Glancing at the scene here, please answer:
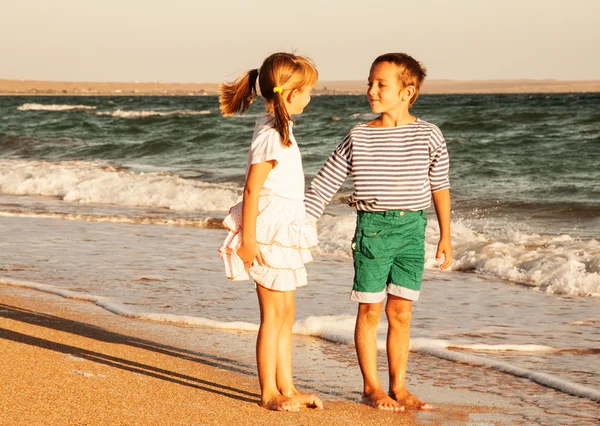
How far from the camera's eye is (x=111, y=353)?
468 cm

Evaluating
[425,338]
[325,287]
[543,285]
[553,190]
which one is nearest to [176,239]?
[325,287]

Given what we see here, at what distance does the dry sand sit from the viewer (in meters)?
3.49

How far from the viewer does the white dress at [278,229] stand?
3.58m

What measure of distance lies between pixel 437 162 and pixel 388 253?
0.44 meters

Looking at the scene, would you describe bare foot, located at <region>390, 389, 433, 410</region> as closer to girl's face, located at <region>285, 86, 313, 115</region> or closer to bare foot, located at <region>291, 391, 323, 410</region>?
bare foot, located at <region>291, 391, 323, 410</region>

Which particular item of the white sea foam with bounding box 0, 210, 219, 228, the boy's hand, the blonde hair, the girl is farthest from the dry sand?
the white sea foam with bounding box 0, 210, 219, 228

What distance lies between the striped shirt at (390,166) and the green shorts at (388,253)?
5 centimetres

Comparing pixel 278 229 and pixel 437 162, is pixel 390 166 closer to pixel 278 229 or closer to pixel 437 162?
pixel 437 162

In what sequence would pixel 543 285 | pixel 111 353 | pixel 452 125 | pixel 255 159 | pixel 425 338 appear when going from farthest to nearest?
pixel 452 125
pixel 543 285
pixel 425 338
pixel 111 353
pixel 255 159

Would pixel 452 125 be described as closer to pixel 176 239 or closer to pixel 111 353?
pixel 176 239

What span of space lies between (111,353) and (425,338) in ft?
6.02

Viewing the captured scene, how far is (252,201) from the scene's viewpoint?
349 centimetres

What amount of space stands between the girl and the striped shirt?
0.21 metres

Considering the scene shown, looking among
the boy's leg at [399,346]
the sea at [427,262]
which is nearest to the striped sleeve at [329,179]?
the boy's leg at [399,346]
